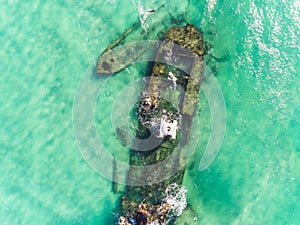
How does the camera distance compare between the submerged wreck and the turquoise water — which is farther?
the turquoise water

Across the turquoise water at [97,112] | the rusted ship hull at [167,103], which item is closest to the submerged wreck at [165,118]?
the rusted ship hull at [167,103]

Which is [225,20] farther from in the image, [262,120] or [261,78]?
[262,120]

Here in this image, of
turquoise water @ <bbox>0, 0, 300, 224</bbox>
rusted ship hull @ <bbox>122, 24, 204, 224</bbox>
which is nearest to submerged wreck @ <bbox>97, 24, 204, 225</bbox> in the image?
rusted ship hull @ <bbox>122, 24, 204, 224</bbox>

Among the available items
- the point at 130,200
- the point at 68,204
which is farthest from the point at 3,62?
the point at 130,200

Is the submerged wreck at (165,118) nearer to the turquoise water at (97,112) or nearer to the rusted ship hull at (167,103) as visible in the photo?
the rusted ship hull at (167,103)

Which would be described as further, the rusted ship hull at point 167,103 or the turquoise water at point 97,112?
the turquoise water at point 97,112

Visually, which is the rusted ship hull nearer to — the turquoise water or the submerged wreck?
the submerged wreck

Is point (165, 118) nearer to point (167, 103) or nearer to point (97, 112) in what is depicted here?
point (167, 103)
